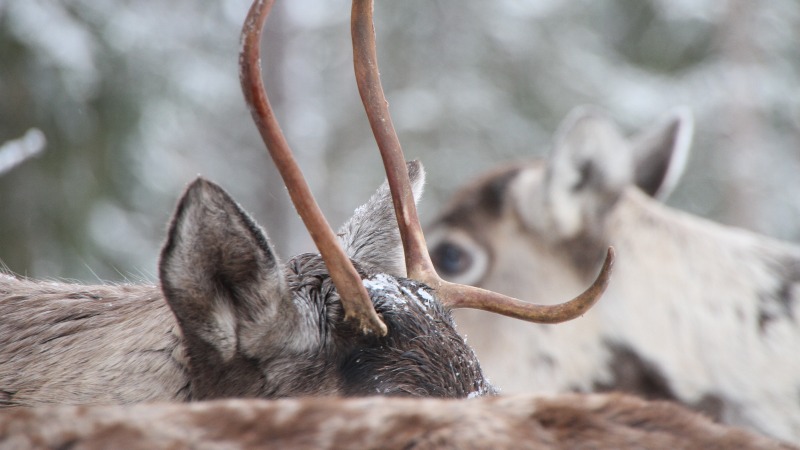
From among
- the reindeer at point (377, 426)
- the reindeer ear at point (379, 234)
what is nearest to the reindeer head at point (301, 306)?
the reindeer ear at point (379, 234)

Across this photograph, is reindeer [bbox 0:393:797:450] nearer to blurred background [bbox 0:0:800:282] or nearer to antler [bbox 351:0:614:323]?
antler [bbox 351:0:614:323]

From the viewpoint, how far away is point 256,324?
8.00 feet

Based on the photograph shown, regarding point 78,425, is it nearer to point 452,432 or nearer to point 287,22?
point 452,432

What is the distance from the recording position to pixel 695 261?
594 cm

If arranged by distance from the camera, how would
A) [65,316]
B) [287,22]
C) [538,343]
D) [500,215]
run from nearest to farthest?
[65,316] < [538,343] < [500,215] < [287,22]

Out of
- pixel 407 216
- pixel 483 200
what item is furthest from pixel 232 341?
pixel 483 200

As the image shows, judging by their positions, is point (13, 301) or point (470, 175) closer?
point (13, 301)

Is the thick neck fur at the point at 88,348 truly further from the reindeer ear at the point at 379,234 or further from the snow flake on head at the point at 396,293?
the reindeer ear at the point at 379,234

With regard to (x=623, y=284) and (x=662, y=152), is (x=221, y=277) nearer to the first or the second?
(x=623, y=284)

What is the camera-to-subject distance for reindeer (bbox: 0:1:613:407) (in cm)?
231

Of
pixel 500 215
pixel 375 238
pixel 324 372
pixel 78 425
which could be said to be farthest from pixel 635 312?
pixel 78 425

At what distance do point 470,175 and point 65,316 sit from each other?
644 inches

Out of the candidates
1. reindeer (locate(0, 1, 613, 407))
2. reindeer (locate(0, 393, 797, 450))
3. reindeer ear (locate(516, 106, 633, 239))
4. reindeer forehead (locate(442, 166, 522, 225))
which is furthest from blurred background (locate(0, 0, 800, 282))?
reindeer (locate(0, 393, 797, 450))

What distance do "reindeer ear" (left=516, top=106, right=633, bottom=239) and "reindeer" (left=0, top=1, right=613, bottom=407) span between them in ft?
11.1
